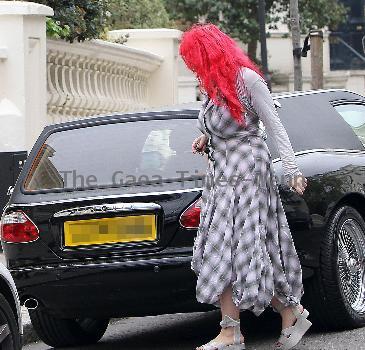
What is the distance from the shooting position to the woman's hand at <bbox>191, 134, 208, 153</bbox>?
25.6 ft

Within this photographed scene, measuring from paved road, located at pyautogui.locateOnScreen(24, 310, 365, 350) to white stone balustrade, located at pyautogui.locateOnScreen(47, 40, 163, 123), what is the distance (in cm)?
429

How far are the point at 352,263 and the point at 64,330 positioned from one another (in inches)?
72.1

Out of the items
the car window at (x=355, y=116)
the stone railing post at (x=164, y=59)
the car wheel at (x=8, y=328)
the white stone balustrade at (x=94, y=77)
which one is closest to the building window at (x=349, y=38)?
the stone railing post at (x=164, y=59)

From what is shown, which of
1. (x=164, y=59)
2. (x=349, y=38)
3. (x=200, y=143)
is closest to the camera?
(x=200, y=143)

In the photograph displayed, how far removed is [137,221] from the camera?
7730 millimetres

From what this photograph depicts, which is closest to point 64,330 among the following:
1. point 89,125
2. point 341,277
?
point 89,125

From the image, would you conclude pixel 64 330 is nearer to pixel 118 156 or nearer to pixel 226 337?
pixel 118 156

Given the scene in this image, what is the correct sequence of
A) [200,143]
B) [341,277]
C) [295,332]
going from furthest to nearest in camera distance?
[341,277]
[200,143]
[295,332]

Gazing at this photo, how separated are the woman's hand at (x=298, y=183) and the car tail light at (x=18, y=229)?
151cm

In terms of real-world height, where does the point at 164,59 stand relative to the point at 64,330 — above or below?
above

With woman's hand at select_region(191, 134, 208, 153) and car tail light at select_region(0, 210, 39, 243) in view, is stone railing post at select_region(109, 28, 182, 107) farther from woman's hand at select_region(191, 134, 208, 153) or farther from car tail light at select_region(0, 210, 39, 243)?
woman's hand at select_region(191, 134, 208, 153)

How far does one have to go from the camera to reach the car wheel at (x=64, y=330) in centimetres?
856

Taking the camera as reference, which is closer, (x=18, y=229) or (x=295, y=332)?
(x=295, y=332)

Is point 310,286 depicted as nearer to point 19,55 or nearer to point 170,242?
point 170,242
